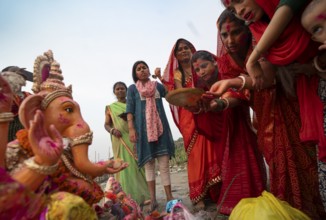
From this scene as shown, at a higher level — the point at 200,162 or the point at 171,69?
the point at 171,69

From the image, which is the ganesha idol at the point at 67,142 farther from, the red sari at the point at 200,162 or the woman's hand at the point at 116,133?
the woman's hand at the point at 116,133

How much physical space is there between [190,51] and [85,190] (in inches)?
113

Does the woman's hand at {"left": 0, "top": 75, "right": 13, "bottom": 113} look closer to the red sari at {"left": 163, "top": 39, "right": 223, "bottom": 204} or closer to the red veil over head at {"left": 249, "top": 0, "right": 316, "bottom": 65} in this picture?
the red veil over head at {"left": 249, "top": 0, "right": 316, "bottom": 65}

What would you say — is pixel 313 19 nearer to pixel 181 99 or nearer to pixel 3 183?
pixel 181 99

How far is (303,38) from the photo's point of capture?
1.71 m

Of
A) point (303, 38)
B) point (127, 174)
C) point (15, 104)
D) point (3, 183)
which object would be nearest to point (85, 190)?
point (3, 183)

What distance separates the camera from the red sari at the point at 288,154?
2.14m

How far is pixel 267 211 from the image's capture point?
1835mm

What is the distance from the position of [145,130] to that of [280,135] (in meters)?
2.22

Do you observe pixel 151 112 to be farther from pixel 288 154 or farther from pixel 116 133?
pixel 288 154

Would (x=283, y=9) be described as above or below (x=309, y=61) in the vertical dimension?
above

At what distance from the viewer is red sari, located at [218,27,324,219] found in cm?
214

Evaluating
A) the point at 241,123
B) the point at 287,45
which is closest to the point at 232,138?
the point at 241,123

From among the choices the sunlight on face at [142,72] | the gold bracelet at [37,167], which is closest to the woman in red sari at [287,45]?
the gold bracelet at [37,167]
